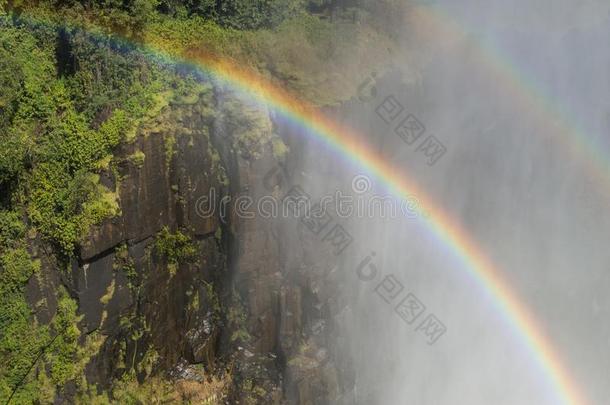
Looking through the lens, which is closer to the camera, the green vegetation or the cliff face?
the cliff face

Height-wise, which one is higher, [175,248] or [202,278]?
[175,248]

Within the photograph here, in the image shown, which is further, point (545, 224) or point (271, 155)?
point (545, 224)

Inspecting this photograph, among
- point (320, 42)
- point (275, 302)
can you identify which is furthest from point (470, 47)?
point (275, 302)

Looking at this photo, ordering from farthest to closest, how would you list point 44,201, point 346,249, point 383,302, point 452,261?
point 452,261, point 383,302, point 346,249, point 44,201

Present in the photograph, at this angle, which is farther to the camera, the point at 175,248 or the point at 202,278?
the point at 202,278

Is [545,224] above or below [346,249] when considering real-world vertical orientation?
above

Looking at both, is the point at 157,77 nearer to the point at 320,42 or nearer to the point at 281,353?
the point at 320,42

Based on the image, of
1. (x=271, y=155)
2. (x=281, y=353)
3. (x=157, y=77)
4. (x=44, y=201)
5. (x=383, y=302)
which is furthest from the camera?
(x=383, y=302)

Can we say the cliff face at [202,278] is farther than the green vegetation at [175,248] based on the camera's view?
No
